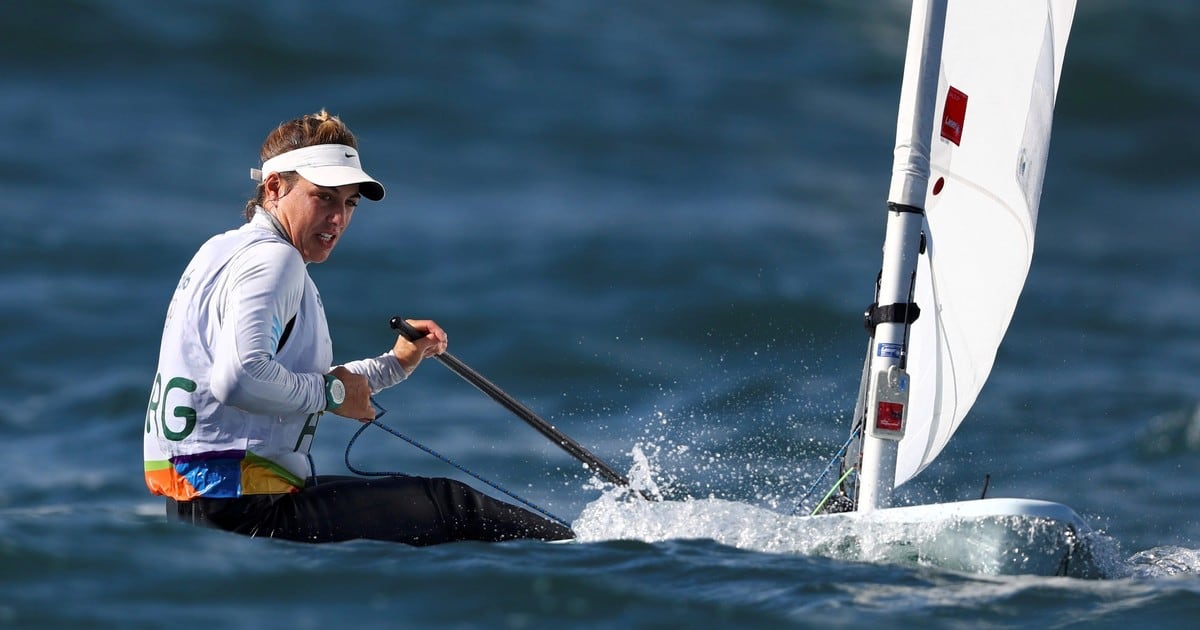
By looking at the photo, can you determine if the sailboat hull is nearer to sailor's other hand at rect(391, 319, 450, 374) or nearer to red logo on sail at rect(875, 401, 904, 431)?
red logo on sail at rect(875, 401, 904, 431)

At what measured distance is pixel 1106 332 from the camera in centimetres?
889

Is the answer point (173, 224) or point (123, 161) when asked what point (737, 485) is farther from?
point (123, 161)

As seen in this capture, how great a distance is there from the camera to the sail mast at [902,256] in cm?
396

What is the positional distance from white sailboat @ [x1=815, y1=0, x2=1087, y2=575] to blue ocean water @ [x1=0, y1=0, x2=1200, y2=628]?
626 millimetres

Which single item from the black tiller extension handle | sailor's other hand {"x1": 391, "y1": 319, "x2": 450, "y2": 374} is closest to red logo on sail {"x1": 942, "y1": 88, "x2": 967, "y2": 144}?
the black tiller extension handle

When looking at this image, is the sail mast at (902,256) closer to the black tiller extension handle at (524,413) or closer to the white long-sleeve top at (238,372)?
the black tiller extension handle at (524,413)

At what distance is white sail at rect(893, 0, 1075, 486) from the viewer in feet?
13.6

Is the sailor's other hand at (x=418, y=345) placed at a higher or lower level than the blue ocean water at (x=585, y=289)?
lower

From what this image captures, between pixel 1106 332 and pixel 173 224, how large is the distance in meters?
5.90

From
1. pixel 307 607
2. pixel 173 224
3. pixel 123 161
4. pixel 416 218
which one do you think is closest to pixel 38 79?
pixel 123 161

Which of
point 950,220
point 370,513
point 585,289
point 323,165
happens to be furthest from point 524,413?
point 585,289

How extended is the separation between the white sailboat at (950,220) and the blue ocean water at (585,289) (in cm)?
63

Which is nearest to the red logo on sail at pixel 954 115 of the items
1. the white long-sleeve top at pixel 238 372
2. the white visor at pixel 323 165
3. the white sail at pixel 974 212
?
the white sail at pixel 974 212

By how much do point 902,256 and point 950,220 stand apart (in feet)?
0.99
